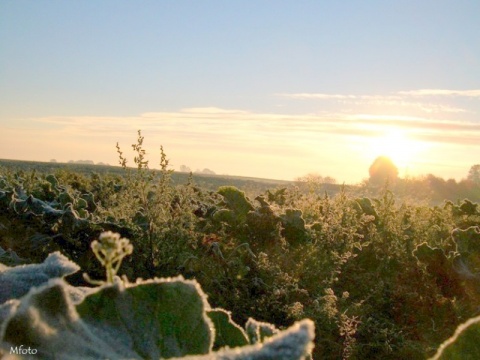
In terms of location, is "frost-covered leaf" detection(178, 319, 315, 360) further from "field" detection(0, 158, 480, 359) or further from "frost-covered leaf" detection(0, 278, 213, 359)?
"field" detection(0, 158, 480, 359)

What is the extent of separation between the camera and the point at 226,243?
600 cm

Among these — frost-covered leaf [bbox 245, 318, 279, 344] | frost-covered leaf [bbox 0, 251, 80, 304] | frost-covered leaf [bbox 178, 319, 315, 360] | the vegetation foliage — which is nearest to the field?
the vegetation foliage

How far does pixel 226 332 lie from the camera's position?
0.95 meters

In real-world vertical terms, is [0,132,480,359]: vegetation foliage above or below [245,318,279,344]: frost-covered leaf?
below

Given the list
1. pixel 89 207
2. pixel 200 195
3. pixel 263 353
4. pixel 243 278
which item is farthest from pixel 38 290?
pixel 200 195

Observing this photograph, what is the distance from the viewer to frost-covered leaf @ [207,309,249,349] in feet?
3.12

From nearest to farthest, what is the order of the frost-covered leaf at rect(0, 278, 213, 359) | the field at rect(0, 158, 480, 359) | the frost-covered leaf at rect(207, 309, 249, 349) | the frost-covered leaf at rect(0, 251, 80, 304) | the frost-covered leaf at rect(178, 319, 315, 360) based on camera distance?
1. the frost-covered leaf at rect(178, 319, 315, 360)
2. the frost-covered leaf at rect(0, 278, 213, 359)
3. the frost-covered leaf at rect(0, 251, 80, 304)
4. the frost-covered leaf at rect(207, 309, 249, 349)
5. the field at rect(0, 158, 480, 359)

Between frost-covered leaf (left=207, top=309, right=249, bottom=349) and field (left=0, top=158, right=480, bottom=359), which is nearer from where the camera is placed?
frost-covered leaf (left=207, top=309, right=249, bottom=349)

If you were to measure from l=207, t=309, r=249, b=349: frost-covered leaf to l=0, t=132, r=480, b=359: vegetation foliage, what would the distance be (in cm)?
309

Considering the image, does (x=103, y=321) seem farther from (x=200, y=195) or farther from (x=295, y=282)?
(x=200, y=195)

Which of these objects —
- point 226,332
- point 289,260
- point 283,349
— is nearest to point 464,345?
point 283,349

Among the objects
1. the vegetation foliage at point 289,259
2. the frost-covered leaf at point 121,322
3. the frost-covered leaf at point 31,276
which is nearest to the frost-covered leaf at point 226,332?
the frost-covered leaf at point 121,322

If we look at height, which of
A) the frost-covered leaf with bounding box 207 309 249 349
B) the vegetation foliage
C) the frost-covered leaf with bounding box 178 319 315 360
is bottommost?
the vegetation foliage

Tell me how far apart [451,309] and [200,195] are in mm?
4541
